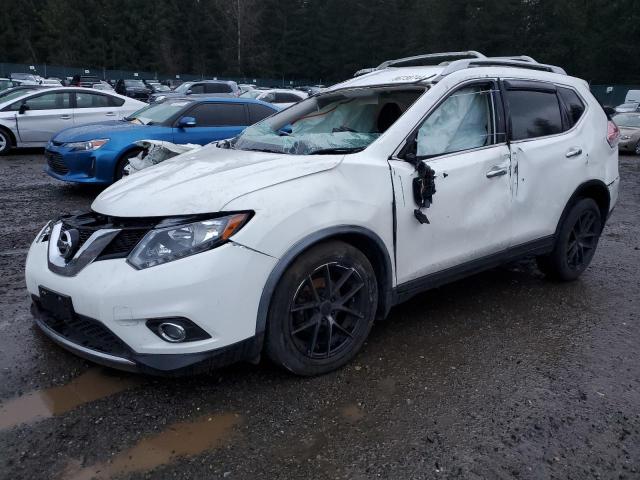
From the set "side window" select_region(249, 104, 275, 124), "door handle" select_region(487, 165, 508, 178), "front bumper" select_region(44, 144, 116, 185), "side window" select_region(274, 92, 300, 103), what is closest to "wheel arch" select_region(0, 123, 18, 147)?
"front bumper" select_region(44, 144, 116, 185)

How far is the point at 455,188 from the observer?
341cm

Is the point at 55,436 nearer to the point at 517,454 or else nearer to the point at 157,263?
the point at 157,263

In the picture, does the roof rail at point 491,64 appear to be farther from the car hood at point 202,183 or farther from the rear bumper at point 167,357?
the rear bumper at point 167,357

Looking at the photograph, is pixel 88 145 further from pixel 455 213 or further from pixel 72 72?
pixel 72 72

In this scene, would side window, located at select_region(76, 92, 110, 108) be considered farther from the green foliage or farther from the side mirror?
the green foliage

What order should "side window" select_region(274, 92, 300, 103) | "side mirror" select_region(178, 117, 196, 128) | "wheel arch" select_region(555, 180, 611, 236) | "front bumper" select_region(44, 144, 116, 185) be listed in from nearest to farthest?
"wheel arch" select_region(555, 180, 611, 236) → "front bumper" select_region(44, 144, 116, 185) → "side mirror" select_region(178, 117, 196, 128) → "side window" select_region(274, 92, 300, 103)

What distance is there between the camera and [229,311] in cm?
256

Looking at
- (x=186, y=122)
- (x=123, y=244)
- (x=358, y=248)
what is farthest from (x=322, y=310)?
(x=186, y=122)

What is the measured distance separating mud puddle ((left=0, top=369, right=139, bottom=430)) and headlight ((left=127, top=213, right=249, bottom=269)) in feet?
2.74

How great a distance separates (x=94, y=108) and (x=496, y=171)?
1078cm

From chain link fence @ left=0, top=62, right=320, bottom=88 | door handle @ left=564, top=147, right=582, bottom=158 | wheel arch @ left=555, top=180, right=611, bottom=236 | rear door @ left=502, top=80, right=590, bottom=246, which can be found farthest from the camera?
chain link fence @ left=0, top=62, right=320, bottom=88

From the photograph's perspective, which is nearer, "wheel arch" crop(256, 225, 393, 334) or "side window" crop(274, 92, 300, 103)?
"wheel arch" crop(256, 225, 393, 334)

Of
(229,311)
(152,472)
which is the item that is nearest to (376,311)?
(229,311)

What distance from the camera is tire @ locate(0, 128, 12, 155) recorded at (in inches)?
460
